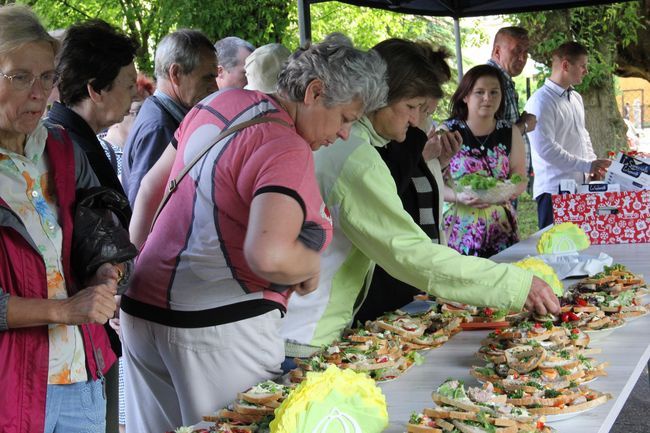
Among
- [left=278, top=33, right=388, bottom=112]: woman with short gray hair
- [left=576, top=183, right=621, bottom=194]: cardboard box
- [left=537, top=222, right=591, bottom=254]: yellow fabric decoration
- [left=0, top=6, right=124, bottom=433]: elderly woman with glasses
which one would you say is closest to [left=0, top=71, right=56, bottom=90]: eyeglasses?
[left=0, top=6, right=124, bottom=433]: elderly woman with glasses

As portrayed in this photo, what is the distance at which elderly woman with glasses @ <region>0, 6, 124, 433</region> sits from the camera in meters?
1.83

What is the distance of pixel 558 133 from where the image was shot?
6141mm

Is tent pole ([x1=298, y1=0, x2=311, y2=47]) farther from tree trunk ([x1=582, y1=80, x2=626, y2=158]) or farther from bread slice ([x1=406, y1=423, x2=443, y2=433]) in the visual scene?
tree trunk ([x1=582, y1=80, x2=626, y2=158])

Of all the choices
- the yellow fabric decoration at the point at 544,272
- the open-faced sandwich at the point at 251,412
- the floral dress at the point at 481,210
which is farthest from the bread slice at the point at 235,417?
the floral dress at the point at 481,210

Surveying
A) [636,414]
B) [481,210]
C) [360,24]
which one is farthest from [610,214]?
[360,24]

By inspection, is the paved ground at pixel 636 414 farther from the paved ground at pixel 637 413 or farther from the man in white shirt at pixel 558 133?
the man in white shirt at pixel 558 133

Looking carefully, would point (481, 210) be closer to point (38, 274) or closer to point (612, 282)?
point (612, 282)

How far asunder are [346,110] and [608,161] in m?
3.95

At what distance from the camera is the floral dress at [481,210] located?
13.8ft

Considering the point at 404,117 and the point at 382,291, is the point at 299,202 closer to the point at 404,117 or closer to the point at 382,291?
the point at 404,117

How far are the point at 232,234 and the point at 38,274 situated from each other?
44 centimetres

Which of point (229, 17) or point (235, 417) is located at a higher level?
point (229, 17)

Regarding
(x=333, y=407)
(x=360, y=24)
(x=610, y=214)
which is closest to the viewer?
(x=333, y=407)

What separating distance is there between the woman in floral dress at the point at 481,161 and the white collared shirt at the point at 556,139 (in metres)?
1.43
